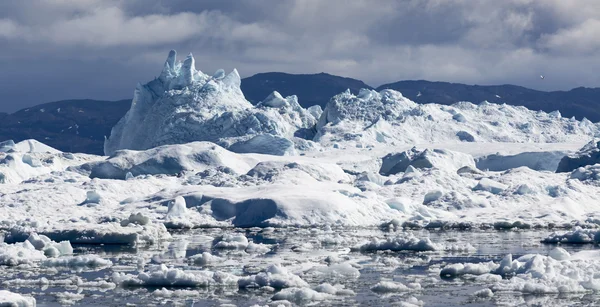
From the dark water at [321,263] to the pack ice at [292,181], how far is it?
55cm

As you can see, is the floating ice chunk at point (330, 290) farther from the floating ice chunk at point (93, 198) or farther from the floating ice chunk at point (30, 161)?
the floating ice chunk at point (30, 161)

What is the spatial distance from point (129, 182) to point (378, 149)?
3014 cm

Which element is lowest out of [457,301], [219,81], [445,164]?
[457,301]

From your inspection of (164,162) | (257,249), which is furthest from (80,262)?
(164,162)

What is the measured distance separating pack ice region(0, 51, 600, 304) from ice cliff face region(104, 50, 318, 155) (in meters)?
0.13

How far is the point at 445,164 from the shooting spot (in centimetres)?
6350

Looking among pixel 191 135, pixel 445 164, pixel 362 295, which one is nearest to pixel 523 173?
pixel 445 164

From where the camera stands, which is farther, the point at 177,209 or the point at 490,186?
the point at 490,186

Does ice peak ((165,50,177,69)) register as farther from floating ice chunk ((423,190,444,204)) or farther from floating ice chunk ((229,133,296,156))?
floating ice chunk ((423,190,444,204))

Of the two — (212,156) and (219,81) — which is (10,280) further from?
(219,81)

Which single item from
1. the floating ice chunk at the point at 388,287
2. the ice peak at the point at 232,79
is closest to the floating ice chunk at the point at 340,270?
the floating ice chunk at the point at 388,287

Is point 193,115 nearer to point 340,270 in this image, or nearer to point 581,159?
point 581,159

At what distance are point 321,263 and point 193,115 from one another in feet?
181

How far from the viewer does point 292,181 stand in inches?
2010
